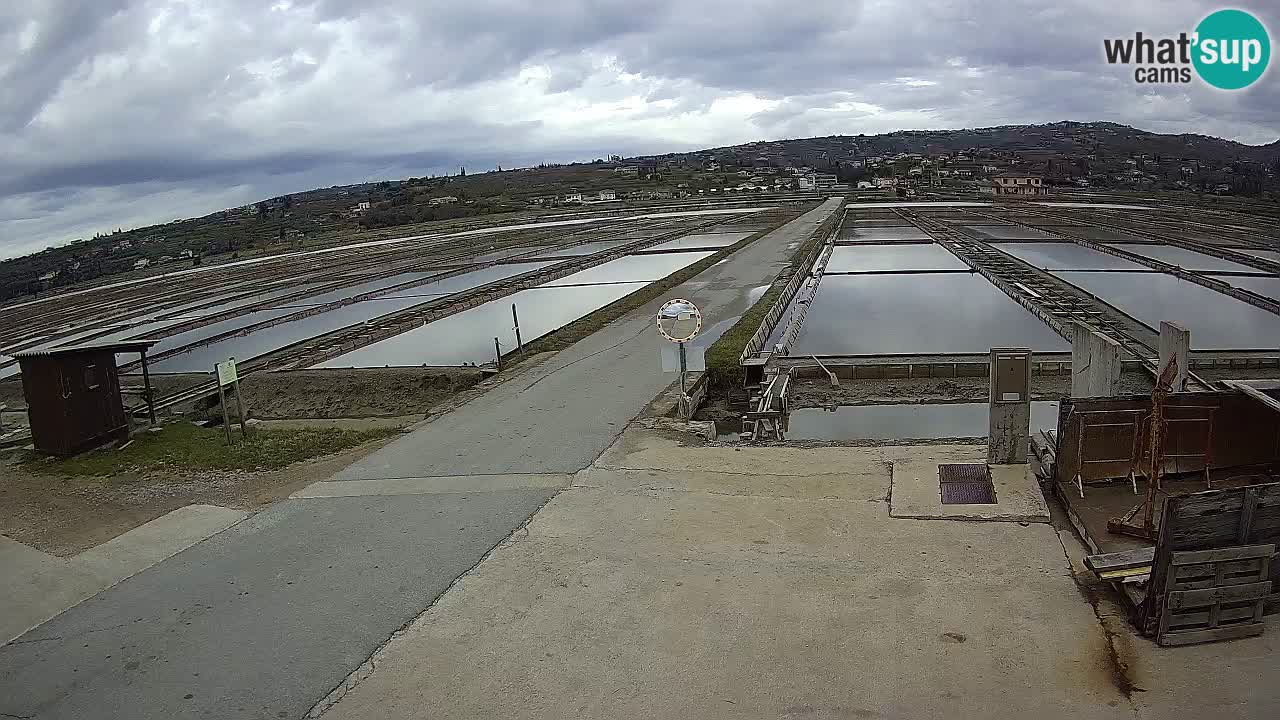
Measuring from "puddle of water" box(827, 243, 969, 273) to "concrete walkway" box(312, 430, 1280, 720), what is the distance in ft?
70.7

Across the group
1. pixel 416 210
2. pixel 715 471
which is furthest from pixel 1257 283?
pixel 416 210

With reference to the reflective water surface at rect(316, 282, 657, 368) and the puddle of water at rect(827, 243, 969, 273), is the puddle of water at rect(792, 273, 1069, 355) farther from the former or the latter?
the reflective water surface at rect(316, 282, 657, 368)

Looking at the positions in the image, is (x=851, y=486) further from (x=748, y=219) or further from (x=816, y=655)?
(x=748, y=219)

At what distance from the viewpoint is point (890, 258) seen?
30.3 meters

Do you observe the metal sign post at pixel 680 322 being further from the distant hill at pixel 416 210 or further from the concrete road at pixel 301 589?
the distant hill at pixel 416 210

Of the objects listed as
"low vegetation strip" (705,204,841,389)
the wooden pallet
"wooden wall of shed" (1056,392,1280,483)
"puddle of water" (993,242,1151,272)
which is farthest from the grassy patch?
"puddle of water" (993,242,1151,272)

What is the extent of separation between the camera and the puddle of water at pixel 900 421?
36.5 feet

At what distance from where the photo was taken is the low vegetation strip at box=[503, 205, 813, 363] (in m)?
16.7

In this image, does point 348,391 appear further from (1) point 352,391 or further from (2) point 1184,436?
(2) point 1184,436

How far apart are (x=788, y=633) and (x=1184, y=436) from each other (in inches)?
175

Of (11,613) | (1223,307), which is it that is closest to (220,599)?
(11,613)

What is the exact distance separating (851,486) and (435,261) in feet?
105

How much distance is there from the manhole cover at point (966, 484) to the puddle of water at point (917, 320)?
769cm

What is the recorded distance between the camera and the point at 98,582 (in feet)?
22.0
